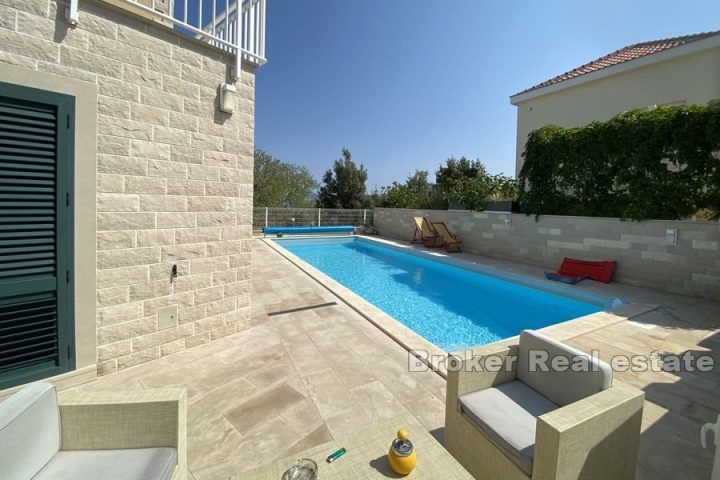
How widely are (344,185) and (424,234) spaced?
13.2 meters

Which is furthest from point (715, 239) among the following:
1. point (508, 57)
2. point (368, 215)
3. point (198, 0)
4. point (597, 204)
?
point (368, 215)

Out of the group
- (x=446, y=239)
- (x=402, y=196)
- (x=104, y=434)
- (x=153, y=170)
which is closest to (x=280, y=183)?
(x=402, y=196)

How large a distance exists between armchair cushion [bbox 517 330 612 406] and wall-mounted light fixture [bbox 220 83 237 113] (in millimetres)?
3430

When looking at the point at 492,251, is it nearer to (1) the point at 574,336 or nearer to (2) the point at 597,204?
(2) the point at 597,204

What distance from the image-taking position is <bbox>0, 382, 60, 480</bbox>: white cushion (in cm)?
121

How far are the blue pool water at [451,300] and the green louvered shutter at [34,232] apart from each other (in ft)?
12.5

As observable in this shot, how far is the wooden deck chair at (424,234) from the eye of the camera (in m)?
11.5

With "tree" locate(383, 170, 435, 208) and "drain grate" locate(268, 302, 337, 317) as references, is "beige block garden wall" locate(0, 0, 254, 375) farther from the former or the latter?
"tree" locate(383, 170, 435, 208)

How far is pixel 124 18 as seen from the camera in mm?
2773

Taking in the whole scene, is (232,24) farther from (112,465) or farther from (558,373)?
(558,373)

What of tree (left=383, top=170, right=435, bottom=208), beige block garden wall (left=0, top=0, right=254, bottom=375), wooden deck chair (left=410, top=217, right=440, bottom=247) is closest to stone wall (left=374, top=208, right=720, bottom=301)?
wooden deck chair (left=410, top=217, right=440, bottom=247)

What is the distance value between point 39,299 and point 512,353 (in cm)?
348

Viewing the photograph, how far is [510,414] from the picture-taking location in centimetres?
184

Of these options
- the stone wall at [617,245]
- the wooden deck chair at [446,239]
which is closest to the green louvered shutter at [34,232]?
the stone wall at [617,245]
